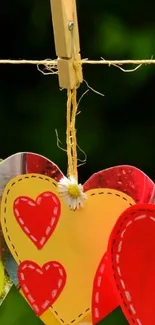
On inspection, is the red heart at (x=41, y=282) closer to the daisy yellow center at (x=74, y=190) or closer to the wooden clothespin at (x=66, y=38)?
the daisy yellow center at (x=74, y=190)

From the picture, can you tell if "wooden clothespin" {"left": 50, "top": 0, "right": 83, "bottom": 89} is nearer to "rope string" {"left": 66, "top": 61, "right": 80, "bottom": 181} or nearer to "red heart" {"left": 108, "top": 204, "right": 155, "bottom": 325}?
"rope string" {"left": 66, "top": 61, "right": 80, "bottom": 181}

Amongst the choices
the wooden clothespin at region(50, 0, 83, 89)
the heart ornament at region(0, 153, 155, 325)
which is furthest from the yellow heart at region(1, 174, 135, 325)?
the wooden clothespin at region(50, 0, 83, 89)

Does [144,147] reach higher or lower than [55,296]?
higher

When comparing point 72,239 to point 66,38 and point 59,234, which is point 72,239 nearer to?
point 59,234

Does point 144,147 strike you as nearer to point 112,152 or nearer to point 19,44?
point 112,152

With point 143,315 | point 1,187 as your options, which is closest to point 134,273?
point 143,315

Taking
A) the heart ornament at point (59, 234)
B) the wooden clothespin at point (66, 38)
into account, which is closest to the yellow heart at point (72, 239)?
the heart ornament at point (59, 234)
